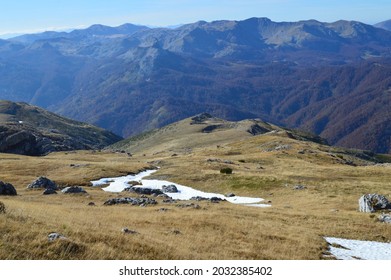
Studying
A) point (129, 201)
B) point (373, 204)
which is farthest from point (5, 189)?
point (373, 204)

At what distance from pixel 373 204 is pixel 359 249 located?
18.2 metres

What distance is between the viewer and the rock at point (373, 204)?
139ft

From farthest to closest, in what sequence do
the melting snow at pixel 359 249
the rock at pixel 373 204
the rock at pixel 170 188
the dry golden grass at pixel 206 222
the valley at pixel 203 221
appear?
the rock at pixel 170 188
the rock at pixel 373 204
the melting snow at pixel 359 249
the valley at pixel 203 221
the dry golden grass at pixel 206 222

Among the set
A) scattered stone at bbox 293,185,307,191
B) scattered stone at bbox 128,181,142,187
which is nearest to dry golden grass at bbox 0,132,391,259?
scattered stone at bbox 293,185,307,191

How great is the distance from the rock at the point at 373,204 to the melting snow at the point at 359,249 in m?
14.7

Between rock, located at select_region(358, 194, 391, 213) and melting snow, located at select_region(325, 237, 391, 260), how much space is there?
14.7 meters

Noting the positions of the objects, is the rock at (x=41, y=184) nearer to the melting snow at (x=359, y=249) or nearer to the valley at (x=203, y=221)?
the valley at (x=203, y=221)

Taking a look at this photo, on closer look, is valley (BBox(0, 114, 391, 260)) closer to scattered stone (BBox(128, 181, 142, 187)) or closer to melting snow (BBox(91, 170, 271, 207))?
melting snow (BBox(91, 170, 271, 207))

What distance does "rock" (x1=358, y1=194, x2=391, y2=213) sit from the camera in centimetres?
4238

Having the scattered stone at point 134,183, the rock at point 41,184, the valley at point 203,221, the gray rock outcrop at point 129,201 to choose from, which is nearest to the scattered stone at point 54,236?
the valley at point 203,221

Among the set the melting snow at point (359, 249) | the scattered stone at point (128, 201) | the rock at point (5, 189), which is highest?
the melting snow at point (359, 249)

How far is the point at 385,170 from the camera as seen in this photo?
257ft

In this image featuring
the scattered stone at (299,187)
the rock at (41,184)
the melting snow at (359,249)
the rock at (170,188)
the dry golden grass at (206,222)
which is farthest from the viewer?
the rock at (170,188)

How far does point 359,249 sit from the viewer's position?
86.9 ft
